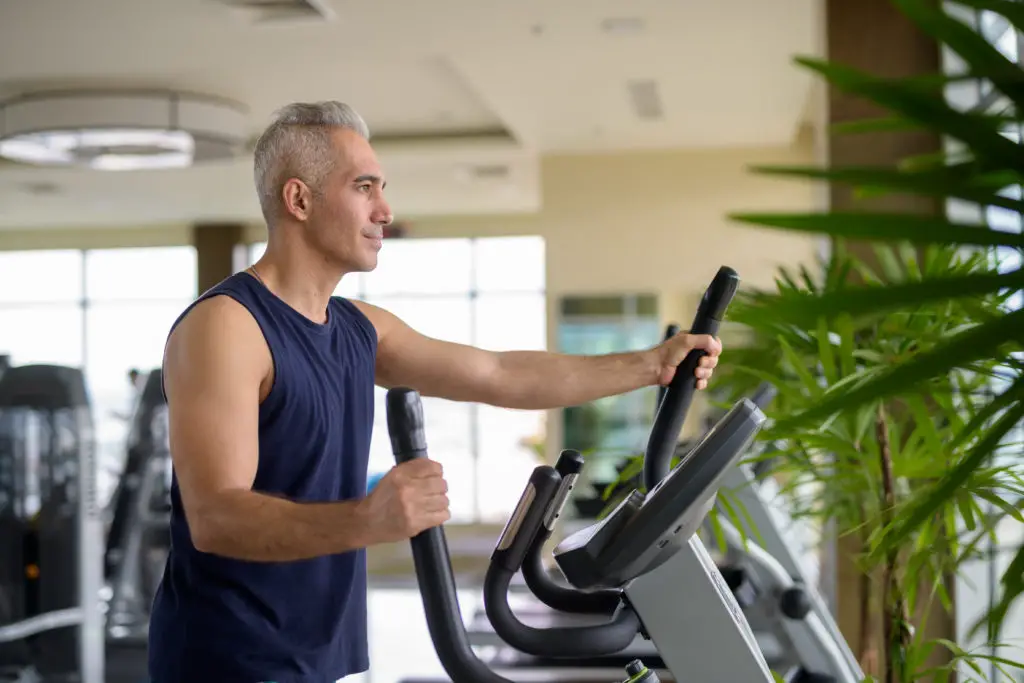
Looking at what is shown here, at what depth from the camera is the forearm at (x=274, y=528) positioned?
1.23 meters

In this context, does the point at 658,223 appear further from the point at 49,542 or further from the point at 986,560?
the point at 986,560

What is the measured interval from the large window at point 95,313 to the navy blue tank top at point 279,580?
11509 mm

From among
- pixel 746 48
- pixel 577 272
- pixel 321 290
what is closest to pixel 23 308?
pixel 577 272

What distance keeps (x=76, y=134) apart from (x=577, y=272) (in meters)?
3.41

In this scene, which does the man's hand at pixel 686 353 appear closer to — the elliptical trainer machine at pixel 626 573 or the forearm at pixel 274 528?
the elliptical trainer machine at pixel 626 573

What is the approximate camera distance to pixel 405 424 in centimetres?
104

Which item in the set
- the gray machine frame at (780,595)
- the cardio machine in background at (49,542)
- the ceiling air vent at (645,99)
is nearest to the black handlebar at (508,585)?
the gray machine frame at (780,595)

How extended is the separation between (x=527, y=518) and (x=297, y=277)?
0.71 metres

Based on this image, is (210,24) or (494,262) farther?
(494,262)

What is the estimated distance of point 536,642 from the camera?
113 centimetres

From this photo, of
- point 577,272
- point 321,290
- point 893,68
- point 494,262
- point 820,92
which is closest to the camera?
point 321,290

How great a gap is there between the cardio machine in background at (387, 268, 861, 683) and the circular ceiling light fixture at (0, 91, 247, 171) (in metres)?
6.27

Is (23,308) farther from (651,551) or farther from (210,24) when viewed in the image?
(651,551)

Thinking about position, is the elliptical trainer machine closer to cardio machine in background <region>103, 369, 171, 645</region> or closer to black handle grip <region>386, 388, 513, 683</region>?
black handle grip <region>386, 388, 513, 683</region>
